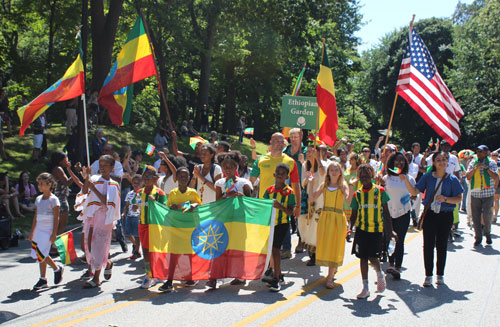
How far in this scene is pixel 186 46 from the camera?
28.2 meters

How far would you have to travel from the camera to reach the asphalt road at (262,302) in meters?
6.32

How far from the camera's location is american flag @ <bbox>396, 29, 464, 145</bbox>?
955cm

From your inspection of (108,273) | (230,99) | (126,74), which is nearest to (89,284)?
(108,273)

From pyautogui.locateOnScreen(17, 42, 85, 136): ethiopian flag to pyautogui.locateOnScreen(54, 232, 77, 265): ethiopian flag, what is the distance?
1715 millimetres

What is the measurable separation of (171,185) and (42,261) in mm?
2830

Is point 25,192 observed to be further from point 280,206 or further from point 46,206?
point 280,206

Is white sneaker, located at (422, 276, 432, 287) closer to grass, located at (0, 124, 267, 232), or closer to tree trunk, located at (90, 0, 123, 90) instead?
grass, located at (0, 124, 267, 232)

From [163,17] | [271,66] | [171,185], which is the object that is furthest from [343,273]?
[271,66]

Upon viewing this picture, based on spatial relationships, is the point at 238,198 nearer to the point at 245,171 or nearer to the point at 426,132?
the point at 245,171

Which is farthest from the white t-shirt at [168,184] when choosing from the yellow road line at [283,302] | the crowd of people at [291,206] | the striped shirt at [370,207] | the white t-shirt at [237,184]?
the striped shirt at [370,207]

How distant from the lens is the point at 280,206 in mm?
7711

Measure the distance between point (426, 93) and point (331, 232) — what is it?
3391mm

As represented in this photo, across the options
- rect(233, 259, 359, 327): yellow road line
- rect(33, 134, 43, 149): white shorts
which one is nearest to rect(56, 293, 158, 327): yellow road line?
rect(233, 259, 359, 327): yellow road line

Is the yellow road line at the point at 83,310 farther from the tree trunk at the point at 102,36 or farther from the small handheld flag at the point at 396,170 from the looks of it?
the tree trunk at the point at 102,36
